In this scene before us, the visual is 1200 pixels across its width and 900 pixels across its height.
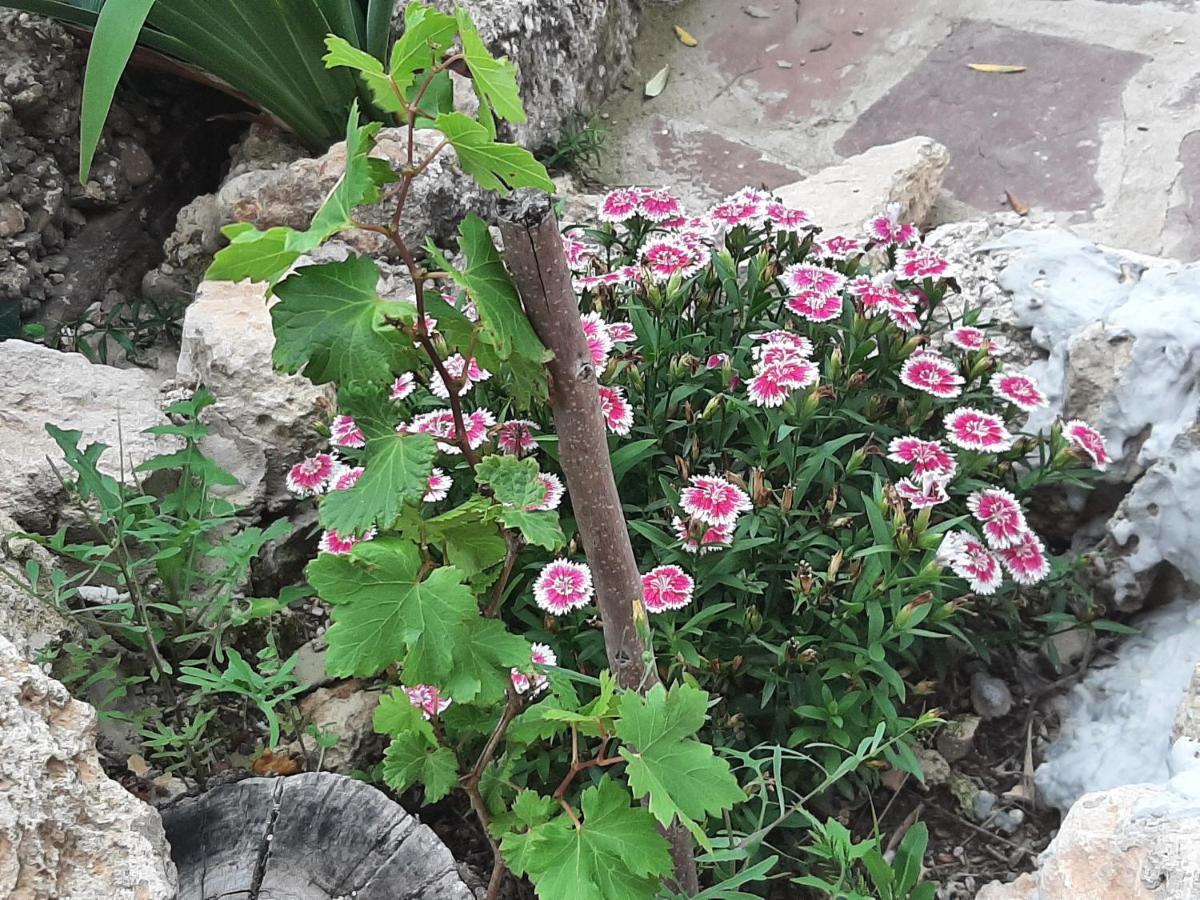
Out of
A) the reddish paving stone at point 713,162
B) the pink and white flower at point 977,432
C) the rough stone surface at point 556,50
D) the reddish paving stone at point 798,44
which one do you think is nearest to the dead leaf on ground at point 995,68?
the reddish paving stone at point 798,44

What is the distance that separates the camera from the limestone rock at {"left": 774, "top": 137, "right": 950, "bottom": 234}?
3.36 metres

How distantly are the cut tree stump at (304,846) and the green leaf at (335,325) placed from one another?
3.01 ft

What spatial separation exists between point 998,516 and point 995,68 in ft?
8.96

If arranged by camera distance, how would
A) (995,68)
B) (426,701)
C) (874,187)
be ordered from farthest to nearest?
(995,68) < (874,187) < (426,701)

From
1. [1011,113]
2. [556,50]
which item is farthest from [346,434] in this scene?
[1011,113]

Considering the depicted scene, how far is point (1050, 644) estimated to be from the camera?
235 centimetres

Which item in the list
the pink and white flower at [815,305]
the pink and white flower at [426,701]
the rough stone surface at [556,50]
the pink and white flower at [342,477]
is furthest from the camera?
the rough stone surface at [556,50]

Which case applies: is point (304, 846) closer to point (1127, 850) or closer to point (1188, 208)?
point (1127, 850)

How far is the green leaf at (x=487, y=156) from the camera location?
1080mm

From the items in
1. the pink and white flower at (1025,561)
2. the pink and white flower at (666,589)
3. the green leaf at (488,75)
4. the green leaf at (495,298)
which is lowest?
the pink and white flower at (1025,561)

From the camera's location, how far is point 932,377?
2301 mm

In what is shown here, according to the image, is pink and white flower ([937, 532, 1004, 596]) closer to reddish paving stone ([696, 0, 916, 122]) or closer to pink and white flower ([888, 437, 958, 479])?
pink and white flower ([888, 437, 958, 479])

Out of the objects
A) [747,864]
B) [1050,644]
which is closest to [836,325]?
[1050,644]

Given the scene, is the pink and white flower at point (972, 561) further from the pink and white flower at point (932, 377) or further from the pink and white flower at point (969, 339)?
the pink and white flower at point (969, 339)
